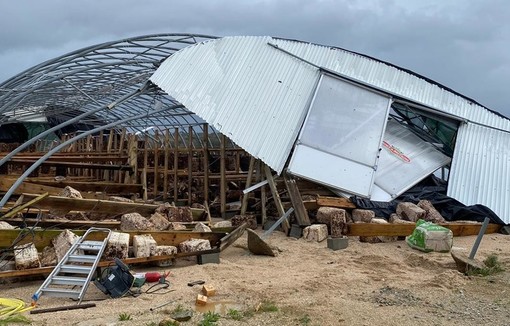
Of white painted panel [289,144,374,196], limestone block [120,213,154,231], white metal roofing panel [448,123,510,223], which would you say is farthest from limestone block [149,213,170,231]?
white metal roofing panel [448,123,510,223]

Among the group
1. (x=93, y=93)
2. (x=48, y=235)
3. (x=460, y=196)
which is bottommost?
(x=48, y=235)

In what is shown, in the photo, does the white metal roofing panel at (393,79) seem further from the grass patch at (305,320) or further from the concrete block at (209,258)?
the grass patch at (305,320)

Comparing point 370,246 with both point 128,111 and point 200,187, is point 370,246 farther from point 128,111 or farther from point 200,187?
point 128,111

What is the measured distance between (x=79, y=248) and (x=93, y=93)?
45.2 feet

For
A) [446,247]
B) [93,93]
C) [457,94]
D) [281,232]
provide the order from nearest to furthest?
[446,247] < [281,232] < [457,94] < [93,93]

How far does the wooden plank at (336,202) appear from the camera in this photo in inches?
476

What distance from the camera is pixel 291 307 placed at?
6.57 meters

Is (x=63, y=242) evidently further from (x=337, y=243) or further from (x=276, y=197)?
(x=276, y=197)

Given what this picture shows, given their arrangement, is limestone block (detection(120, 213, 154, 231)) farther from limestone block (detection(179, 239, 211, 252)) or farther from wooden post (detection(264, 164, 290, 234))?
wooden post (detection(264, 164, 290, 234))

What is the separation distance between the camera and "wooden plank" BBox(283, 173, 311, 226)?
39.0 ft

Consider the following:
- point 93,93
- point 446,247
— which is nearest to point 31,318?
point 446,247

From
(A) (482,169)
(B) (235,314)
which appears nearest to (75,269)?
(B) (235,314)

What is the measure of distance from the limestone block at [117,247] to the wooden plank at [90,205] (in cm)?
279

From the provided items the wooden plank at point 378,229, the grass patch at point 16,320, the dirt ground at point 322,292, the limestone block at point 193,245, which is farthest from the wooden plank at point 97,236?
Answer: the wooden plank at point 378,229
